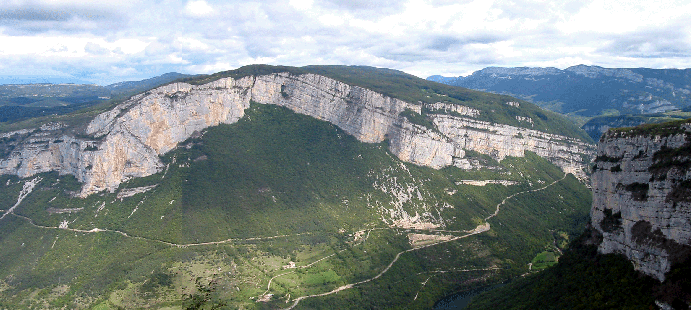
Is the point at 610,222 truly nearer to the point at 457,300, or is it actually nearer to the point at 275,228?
the point at 457,300

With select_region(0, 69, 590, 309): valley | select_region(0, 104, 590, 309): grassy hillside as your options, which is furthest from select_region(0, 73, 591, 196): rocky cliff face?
select_region(0, 104, 590, 309): grassy hillside

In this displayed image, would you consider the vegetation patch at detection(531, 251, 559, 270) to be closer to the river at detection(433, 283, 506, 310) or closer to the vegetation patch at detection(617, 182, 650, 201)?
the river at detection(433, 283, 506, 310)

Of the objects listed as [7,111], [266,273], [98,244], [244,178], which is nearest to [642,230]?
[266,273]

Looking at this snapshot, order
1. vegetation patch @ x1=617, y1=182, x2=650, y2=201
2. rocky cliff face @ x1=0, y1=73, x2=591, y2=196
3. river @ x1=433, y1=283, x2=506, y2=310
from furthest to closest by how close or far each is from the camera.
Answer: rocky cliff face @ x1=0, y1=73, x2=591, y2=196 < river @ x1=433, y1=283, x2=506, y2=310 < vegetation patch @ x1=617, y1=182, x2=650, y2=201

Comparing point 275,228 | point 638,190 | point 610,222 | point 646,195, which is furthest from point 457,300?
point 646,195

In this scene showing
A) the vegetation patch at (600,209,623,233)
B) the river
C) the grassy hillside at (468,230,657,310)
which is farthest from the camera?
the river

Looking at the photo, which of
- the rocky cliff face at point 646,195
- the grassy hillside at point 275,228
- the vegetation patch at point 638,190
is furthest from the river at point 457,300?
the vegetation patch at point 638,190
